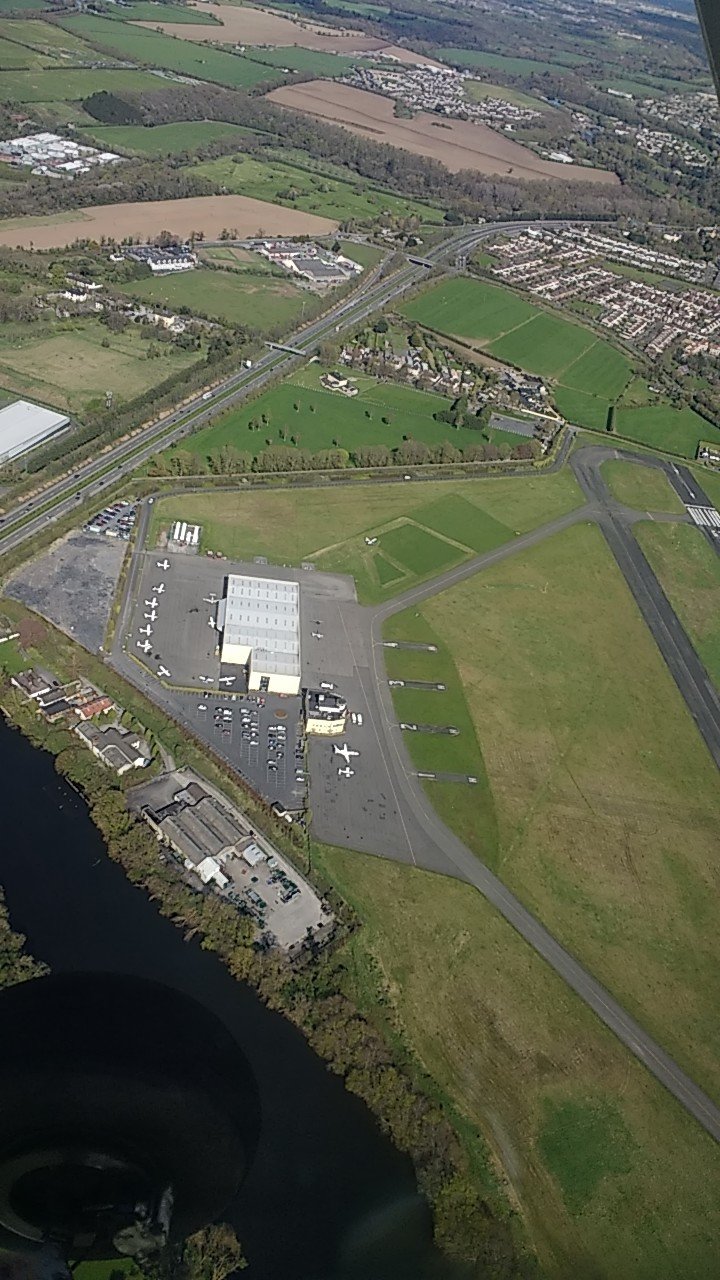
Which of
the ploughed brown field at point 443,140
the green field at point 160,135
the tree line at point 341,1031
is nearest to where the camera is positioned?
the tree line at point 341,1031

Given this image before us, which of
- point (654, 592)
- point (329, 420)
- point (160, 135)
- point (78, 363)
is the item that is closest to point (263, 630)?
point (654, 592)

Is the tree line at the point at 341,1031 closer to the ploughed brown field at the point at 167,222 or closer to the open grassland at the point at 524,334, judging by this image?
the open grassland at the point at 524,334

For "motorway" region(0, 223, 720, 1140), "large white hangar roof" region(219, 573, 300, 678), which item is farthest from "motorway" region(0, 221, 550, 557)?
"large white hangar roof" region(219, 573, 300, 678)

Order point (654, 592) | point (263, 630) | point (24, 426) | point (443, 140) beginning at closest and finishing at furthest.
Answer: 1. point (263, 630)
2. point (654, 592)
3. point (24, 426)
4. point (443, 140)

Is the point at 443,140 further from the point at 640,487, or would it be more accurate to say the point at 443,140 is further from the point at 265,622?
the point at 265,622

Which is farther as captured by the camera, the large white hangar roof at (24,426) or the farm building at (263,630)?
the large white hangar roof at (24,426)

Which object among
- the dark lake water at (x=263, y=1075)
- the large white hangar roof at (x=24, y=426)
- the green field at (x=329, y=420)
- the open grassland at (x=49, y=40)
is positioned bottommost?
the dark lake water at (x=263, y=1075)

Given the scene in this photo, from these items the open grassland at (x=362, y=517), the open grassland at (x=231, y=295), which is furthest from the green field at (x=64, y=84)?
the open grassland at (x=362, y=517)

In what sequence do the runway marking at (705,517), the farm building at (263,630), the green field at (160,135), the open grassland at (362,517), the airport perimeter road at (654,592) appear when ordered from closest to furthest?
the farm building at (263,630), the airport perimeter road at (654,592), the open grassland at (362,517), the runway marking at (705,517), the green field at (160,135)
